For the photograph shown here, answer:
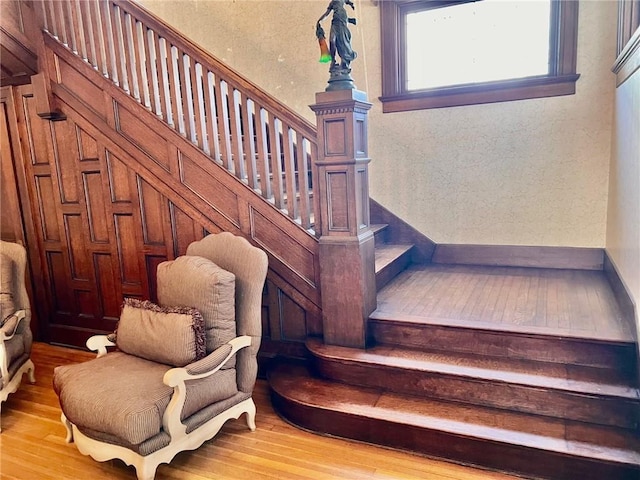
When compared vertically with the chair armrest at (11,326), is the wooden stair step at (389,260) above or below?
above

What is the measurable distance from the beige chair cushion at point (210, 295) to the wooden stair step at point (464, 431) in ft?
1.72

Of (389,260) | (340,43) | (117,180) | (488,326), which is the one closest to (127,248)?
(117,180)

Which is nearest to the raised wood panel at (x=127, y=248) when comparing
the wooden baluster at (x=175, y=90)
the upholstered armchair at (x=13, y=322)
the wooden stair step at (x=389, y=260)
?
the upholstered armchair at (x=13, y=322)

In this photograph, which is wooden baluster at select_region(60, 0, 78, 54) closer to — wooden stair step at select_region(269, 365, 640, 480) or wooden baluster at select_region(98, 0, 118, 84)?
wooden baluster at select_region(98, 0, 118, 84)

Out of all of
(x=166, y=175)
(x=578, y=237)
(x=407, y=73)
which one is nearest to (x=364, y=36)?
(x=407, y=73)

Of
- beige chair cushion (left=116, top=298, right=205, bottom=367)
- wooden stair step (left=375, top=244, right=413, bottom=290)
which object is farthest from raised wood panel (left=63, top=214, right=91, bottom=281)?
wooden stair step (left=375, top=244, right=413, bottom=290)

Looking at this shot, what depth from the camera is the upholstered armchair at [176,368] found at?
6.76ft

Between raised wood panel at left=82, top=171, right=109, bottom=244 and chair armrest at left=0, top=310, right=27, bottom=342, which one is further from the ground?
raised wood panel at left=82, top=171, right=109, bottom=244

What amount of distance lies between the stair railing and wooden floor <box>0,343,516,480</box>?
1.22m

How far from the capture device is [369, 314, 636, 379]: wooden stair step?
2266mm

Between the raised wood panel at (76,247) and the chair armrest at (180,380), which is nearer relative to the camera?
the chair armrest at (180,380)

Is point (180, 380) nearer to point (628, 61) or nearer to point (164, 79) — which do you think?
point (164, 79)

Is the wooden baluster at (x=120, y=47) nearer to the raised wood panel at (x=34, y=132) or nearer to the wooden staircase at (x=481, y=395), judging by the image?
the raised wood panel at (x=34, y=132)

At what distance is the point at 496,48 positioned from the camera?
11.8ft
